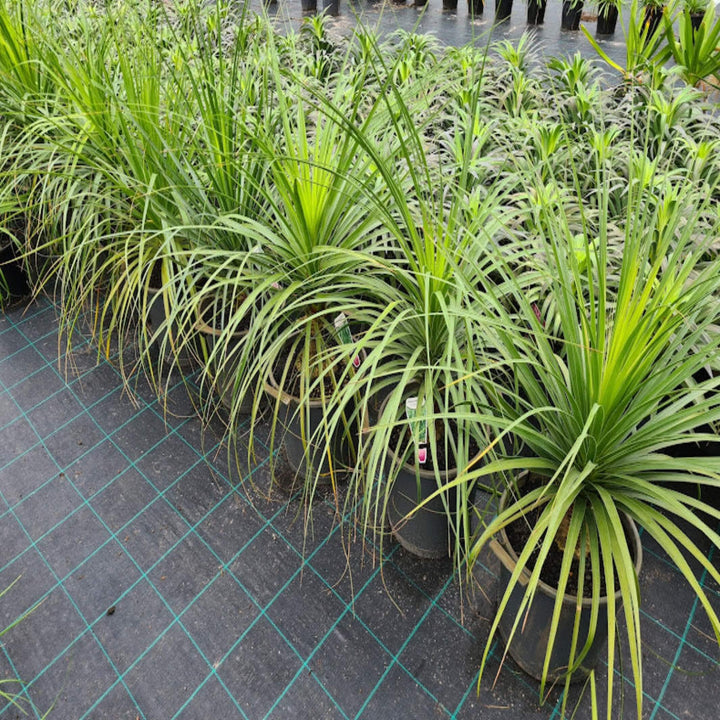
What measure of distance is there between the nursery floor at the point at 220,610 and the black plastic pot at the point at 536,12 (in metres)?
3.86

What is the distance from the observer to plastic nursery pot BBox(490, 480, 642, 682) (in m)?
0.96

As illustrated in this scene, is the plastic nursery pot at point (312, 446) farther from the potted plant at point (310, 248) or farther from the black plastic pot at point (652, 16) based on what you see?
the black plastic pot at point (652, 16)

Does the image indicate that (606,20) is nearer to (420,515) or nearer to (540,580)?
(420,515)

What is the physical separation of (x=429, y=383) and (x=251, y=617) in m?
0.71

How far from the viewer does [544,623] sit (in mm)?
1030

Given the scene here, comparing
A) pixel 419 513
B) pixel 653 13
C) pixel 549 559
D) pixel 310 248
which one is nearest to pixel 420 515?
pixel 419 513

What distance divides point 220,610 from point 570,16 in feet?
14.0

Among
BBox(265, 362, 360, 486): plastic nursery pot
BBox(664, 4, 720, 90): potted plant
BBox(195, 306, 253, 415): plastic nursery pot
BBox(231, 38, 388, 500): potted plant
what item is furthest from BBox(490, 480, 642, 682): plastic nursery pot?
BBox(664, 4, 720, 90): potted plant

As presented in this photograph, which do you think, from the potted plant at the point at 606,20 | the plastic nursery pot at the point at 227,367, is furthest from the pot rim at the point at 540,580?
the potted plant at the point at 606,20

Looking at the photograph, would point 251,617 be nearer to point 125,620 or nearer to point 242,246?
point 125,620

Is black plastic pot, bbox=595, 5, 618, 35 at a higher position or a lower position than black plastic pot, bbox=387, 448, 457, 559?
higher

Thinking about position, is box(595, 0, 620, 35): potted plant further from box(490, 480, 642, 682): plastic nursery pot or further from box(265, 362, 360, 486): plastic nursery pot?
box(490, 480, 642, 682): plastic nursery pot

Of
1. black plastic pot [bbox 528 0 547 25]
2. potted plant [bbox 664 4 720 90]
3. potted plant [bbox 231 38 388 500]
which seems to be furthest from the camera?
black plastic pot [bbox 528 0 547 25]

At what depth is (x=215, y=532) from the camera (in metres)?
1.44
